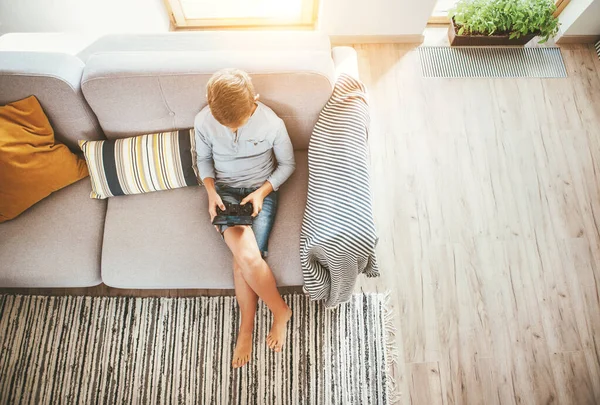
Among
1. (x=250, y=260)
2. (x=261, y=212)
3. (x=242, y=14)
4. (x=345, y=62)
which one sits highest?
(x=242, y=14)

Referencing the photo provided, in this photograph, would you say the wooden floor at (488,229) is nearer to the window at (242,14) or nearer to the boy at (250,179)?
the boy at (250,179)

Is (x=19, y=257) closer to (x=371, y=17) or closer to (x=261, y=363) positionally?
(x=261, y=363)

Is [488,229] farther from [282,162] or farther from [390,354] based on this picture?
[282,162]

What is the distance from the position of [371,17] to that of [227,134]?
1.32m

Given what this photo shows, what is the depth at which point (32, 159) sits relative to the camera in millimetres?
1355

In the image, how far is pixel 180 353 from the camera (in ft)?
5.25

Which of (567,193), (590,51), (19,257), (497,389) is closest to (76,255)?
(19,257)

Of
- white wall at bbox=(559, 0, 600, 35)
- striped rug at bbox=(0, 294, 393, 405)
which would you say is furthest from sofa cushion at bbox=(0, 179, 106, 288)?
white wall at bbox=(559, 0, 600, 35)

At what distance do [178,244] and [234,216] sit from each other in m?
0.30

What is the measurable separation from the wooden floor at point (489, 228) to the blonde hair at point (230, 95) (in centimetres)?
98

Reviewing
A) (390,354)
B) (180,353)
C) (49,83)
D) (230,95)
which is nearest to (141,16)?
(49,83)

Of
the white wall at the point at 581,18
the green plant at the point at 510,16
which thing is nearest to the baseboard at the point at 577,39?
the white wall at the point at 581,18

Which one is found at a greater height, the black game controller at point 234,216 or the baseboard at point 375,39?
the baseboard at point 375,39

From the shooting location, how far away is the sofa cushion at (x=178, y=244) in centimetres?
139
